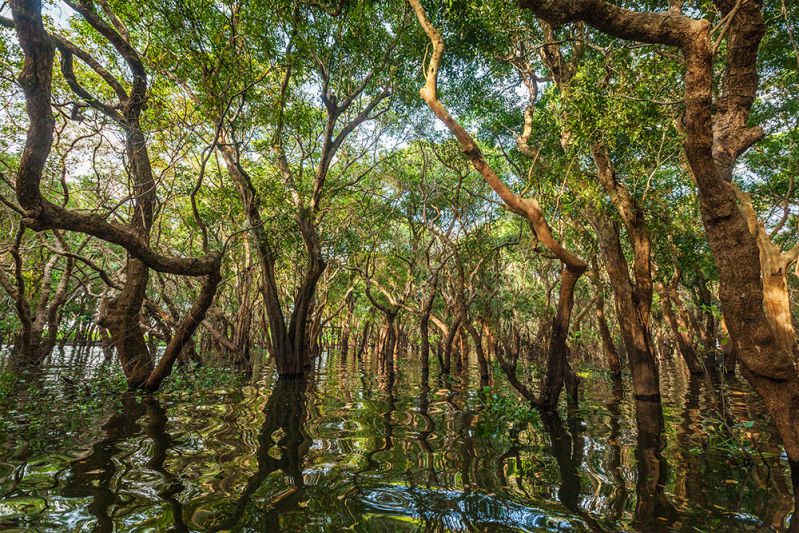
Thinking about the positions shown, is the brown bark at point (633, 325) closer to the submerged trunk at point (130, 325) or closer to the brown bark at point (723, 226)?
the brown bark at point (723, 226)

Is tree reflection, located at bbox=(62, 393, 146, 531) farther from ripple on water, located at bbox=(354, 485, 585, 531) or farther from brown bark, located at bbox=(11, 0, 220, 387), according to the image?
brown bark, located at bbox=(11, 0, 220, 387)

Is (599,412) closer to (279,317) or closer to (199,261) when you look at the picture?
(199,261)

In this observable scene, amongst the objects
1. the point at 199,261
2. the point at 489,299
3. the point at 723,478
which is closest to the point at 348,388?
the point at 199,261

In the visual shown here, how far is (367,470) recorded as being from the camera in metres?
3.81

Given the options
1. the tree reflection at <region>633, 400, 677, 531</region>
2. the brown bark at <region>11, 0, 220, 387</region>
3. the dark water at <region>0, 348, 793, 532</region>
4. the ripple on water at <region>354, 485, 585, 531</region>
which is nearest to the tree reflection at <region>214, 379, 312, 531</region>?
the dark water at <region>0, 348, 793, 532</region>

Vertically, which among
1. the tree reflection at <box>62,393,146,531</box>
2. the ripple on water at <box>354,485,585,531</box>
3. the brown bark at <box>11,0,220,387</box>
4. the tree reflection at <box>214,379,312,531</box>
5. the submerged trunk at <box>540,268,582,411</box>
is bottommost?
the ripple on water at <box>354,485,585,531</box>

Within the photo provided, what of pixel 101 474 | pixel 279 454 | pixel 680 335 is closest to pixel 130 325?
pixel 101 474

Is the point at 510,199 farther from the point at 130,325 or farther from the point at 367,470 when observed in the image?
the point at 130,325

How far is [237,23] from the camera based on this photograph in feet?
23.8

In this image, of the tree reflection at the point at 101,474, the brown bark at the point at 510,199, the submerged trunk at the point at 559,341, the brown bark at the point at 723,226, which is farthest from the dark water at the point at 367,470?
the brown bark at the point at 510,199

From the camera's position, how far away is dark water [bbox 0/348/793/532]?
9.22 feet

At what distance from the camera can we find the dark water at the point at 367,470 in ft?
9.22

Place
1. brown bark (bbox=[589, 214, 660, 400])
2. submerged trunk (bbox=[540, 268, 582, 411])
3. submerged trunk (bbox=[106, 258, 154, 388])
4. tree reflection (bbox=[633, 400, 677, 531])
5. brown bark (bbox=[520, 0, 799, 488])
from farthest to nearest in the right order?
brown bark (bbox=[589, 214, 660, 400])
submerged trunk (bbox=[106, 258, 154, 388])
submerged trunk (bbox=[540, 268, 582, 411])
brown bark (bbox=[520, 0, 799, 488])
tree reflection (bbox=[633, 400, 677, 531])

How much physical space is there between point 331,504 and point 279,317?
9211 millimetres
